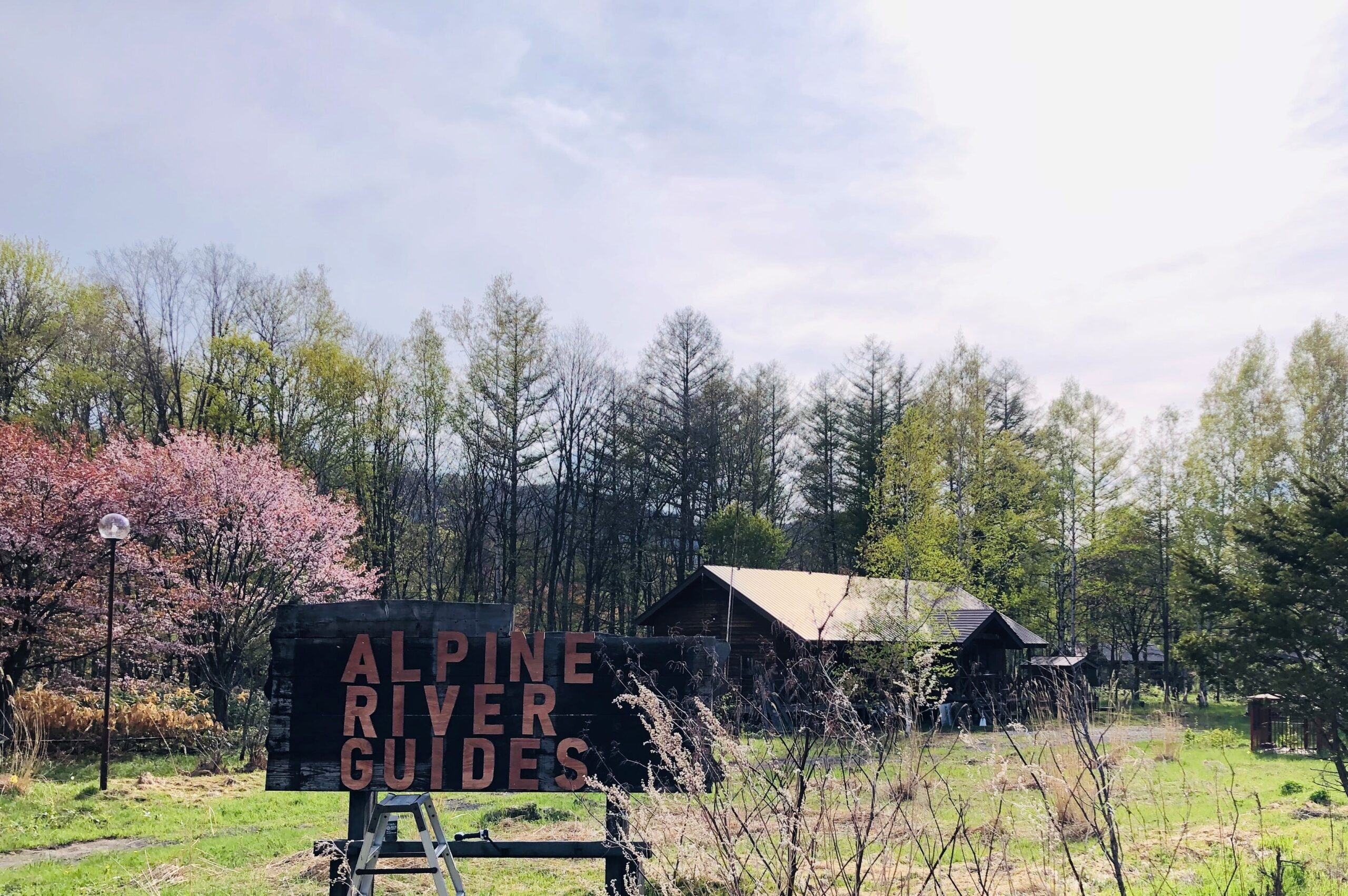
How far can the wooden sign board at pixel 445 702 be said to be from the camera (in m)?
6.41

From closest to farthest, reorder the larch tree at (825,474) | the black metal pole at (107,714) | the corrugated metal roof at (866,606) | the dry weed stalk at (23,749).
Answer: the dry weed stalk at (23,749), the black metal pole at (107,714), the corrugated metal roof at (866,606), the larch tree at (825,474)

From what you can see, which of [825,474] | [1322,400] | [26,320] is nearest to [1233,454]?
[1322,400]

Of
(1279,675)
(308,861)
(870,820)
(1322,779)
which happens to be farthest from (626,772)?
(1322,779)

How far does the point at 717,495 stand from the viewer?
119 ft

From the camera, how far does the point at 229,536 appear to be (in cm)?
1900

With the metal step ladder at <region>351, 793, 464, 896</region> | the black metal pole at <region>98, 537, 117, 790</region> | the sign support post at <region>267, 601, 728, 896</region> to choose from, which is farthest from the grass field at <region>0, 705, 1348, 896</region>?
the metal step ladder at <region>351, 793, 464, 896</region>

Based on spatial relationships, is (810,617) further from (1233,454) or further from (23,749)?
(1233,454)

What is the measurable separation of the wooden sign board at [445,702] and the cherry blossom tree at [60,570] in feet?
35.3

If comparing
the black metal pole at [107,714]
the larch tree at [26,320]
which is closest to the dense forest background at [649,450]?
the larch tree at [26,320]

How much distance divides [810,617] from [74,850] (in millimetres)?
14582

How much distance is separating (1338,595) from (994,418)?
32.6 m

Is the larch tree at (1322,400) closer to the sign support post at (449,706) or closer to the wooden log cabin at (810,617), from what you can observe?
the wooden log cabin at (810,617)

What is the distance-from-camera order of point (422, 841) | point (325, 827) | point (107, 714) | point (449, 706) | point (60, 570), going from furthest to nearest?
1. point (60, 570)
2. point (107, 714)
3. point (325, 827)
4. point (449, 706)
5. point (422, 841)

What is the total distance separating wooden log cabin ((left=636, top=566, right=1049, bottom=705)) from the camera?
62.4 feet
